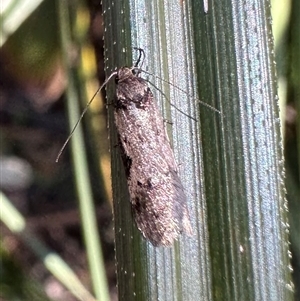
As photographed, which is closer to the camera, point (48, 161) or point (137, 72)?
point (137, 72)

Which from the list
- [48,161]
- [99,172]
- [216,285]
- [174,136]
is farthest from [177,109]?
[48,161]

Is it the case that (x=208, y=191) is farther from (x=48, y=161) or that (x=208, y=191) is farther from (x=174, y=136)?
(x=48, y=161)

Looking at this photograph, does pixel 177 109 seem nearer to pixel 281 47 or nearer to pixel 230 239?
pixel 230 239

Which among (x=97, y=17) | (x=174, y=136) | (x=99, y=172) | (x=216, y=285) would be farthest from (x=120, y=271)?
(x=97, y=17)

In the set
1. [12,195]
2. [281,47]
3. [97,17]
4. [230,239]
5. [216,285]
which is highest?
[97,17]

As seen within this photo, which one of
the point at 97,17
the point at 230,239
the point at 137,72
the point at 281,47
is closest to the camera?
the point at 230,239

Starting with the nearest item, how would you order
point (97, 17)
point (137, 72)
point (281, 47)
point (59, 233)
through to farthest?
point (137, 72), point (281, 47), point (97, 17), point (59, 233)

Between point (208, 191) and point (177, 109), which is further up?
point (177, 109)
